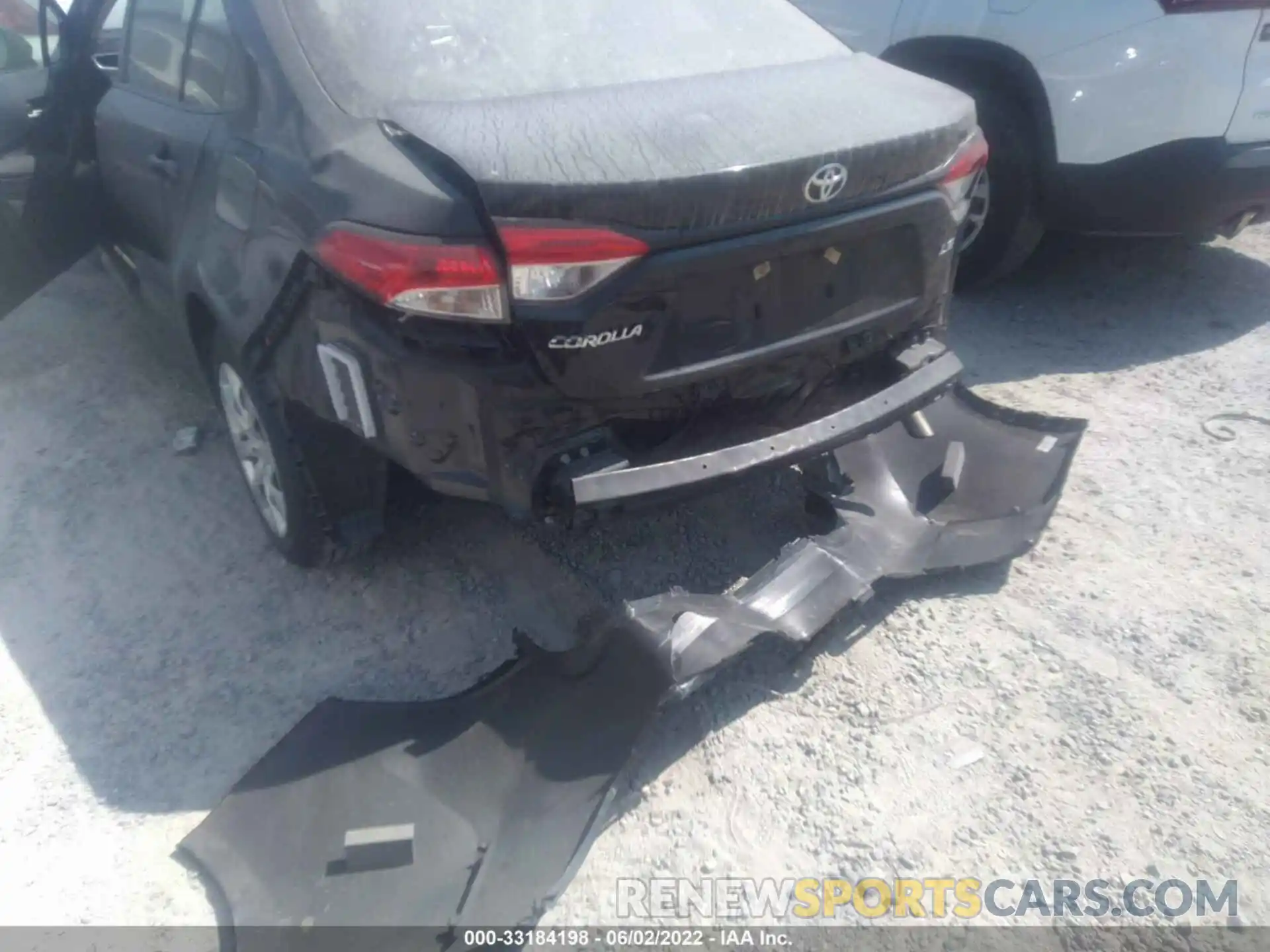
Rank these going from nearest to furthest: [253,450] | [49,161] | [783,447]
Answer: [783,447] < [253,450] < [49,161]

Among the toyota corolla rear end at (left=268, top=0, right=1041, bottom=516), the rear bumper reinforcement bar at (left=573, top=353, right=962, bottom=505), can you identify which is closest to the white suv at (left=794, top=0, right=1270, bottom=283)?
the toyota corolla rear end at (left=268, top=0, right=1041, bottom=516)

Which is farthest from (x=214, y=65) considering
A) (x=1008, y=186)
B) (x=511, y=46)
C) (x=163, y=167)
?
(x=1008, y=186)

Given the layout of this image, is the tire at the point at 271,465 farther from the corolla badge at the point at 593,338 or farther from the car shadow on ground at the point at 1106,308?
the car shadow on ground at the point at 1106,308

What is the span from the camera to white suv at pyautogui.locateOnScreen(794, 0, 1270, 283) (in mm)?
3865

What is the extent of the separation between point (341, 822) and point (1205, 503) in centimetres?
289

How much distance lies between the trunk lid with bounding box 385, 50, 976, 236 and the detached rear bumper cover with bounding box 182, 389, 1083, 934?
95 cm

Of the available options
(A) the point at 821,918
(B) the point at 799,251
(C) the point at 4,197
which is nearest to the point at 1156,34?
(B) the point at 799,251

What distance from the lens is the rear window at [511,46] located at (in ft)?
8.34

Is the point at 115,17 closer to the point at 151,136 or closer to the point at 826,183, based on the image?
the point at 151,136

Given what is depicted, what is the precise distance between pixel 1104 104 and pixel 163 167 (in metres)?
3.48

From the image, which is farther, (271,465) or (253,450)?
(253,450)

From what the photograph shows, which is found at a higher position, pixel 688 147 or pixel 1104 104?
pixel 688 147

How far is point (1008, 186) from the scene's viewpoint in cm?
446

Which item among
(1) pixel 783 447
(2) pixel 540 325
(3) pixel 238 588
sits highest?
(2) pixel 540 325
